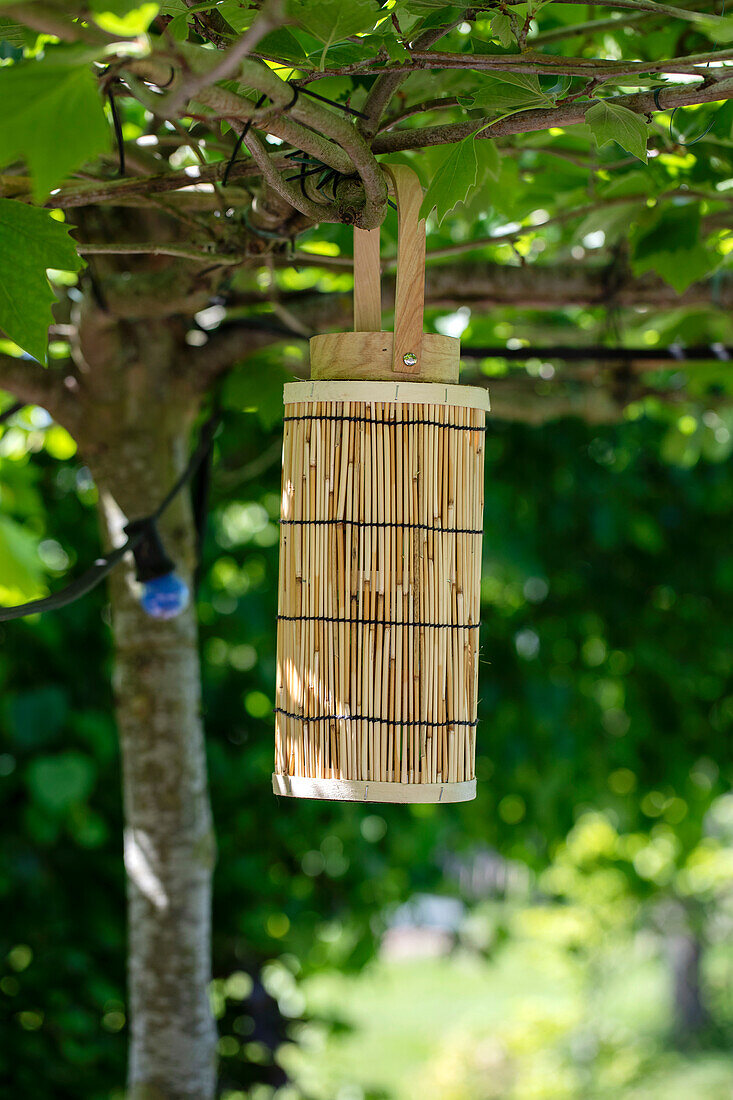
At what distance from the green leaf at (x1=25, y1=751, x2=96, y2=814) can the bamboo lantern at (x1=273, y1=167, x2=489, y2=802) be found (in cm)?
98

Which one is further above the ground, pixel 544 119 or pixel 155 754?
pixel 544 119

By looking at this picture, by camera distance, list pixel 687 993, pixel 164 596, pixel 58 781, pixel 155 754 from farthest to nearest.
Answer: pixel 687 993, pixel 58 781, pixel 155 754, pixel 164 596

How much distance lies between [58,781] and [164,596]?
71 cm

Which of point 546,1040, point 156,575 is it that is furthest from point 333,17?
point 546,1040

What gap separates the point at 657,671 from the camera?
6.72ft

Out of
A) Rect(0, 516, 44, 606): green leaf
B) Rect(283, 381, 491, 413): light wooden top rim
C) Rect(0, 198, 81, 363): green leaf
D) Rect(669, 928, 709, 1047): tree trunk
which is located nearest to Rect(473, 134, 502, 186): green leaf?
Rect(283, 381, 491, 413): light wooden top rim

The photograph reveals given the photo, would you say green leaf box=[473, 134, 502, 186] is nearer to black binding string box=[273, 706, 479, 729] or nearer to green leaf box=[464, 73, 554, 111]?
green leaf box=[464, 73, 554, 111]

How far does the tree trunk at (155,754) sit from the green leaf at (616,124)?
2.32ft

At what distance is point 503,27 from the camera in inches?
26.6

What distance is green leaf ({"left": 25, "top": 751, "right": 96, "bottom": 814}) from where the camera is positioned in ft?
5.27

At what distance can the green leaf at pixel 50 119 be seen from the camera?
46cm

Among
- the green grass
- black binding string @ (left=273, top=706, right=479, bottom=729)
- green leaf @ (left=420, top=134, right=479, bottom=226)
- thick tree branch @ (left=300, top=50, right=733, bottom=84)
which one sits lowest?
the green grass

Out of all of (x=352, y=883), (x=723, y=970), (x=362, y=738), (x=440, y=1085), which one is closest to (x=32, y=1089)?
(x=352, y=883)

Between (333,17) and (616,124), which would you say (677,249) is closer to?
(616,124)
